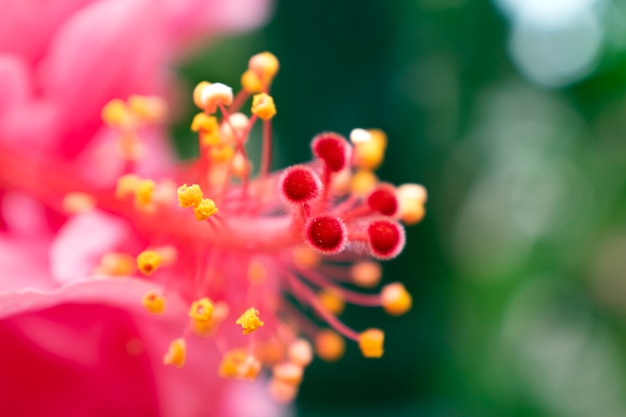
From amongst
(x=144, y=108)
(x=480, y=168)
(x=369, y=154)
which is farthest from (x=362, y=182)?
(x=480, y=168)

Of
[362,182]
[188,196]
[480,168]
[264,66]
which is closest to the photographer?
[188,196]

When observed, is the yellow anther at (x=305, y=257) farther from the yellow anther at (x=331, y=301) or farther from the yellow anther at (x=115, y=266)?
the yellow anther at (x=115, y=266)

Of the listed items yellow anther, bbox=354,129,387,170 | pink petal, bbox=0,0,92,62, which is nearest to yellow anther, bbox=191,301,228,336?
yellow anther, bbox=354,129,387,170

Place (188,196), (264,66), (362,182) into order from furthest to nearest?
(362,182) < (264,66) < (188,196)

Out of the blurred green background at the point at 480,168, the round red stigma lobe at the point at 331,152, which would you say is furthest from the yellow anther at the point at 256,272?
the blurred green background at the point at 480,168

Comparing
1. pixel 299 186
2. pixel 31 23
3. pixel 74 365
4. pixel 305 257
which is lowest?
pixel 74 365

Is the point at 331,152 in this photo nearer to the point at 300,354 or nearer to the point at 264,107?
the point at 264,107

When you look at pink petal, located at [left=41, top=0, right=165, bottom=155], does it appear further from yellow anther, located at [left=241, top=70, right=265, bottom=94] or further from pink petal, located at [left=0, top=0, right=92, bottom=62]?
yellow anther, located at [left=241, top=70, right=265, bottom=94]
